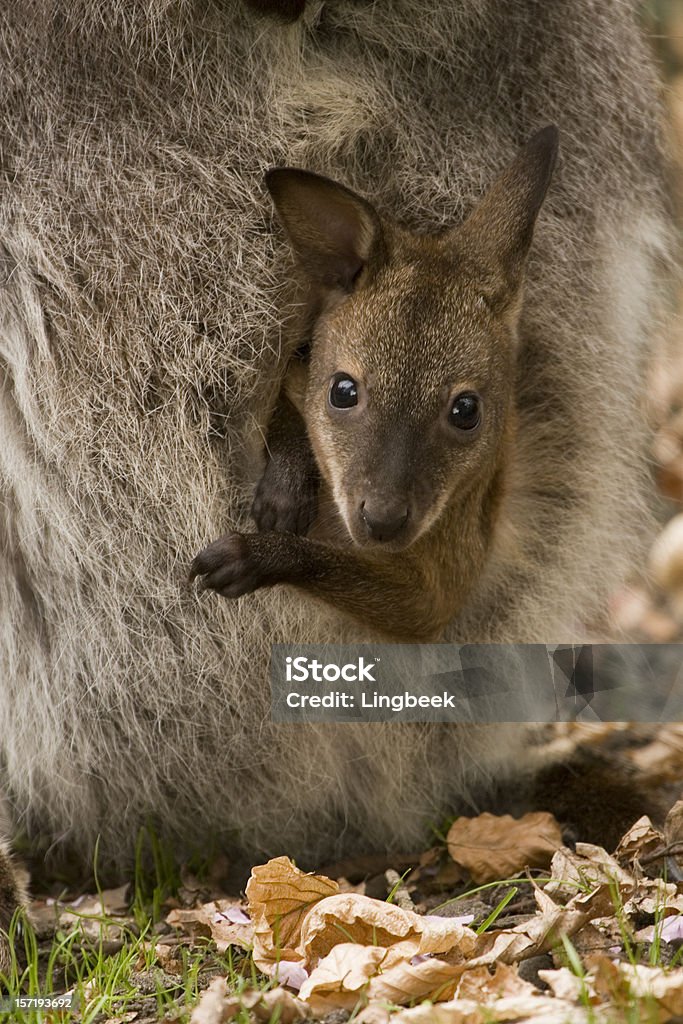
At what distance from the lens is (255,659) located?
2135 mm

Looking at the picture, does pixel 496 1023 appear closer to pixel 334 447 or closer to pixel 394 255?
pixel 334 447

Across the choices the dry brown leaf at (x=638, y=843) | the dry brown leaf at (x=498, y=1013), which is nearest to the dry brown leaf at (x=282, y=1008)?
the dry brown leaf at (x=498, y=1013)

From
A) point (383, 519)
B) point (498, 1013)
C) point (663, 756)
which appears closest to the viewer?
point (498, 1013)

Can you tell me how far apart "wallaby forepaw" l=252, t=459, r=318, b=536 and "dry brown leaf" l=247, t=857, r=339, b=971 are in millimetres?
515

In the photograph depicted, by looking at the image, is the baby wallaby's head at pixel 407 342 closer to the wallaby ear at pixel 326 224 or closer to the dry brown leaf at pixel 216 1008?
the wallaby ear at pixel 326 224

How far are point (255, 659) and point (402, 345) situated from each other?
62cm

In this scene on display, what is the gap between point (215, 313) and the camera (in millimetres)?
2018

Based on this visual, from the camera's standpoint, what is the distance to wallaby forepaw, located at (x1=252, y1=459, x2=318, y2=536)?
195cm

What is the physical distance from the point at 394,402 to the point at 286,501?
0.27 m

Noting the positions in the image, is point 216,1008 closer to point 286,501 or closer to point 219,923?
point 219,923

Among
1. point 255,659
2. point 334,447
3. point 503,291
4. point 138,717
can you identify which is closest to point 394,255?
point 503,291

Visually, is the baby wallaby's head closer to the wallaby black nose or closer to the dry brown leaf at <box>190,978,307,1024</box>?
the wallaby black nose

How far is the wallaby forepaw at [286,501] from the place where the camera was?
1945 mm

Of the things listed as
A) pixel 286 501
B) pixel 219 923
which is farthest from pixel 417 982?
pixel 286 501
